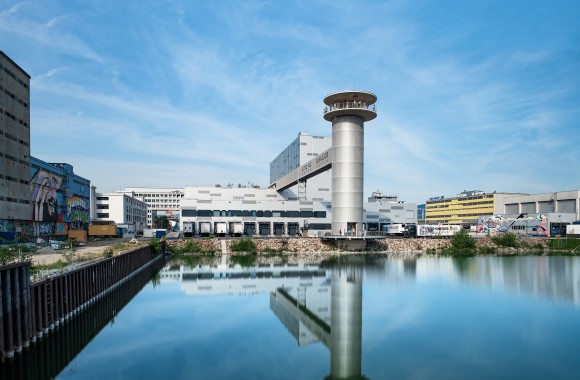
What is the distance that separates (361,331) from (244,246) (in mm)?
37595

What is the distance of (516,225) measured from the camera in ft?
297

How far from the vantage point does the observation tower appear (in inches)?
2127

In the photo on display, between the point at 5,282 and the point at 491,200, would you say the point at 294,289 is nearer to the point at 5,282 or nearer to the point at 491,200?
the point at 5,282

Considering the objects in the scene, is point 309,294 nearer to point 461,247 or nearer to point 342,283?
point 342,283

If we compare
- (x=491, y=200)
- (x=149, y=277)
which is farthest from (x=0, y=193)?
(x=491, y=200)

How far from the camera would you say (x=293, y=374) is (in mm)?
14977

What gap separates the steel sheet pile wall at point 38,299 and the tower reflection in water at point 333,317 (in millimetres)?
11596

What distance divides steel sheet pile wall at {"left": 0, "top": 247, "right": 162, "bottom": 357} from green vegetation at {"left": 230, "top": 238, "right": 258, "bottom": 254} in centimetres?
2978

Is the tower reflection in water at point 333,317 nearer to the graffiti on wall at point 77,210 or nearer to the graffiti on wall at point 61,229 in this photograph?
the graffiti on wall at point 61,229

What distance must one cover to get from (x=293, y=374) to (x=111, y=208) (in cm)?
10181

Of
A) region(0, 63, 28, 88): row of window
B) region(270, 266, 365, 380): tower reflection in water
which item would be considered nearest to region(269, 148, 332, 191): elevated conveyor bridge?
region(270, 266, 365, 380): tower reflection in water

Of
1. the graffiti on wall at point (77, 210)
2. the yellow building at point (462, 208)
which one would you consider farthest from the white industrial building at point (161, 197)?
the yellow building at point (462, 208)

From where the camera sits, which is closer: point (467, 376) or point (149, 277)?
point (467, 376)

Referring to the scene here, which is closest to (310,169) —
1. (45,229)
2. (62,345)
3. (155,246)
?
(155,246)
